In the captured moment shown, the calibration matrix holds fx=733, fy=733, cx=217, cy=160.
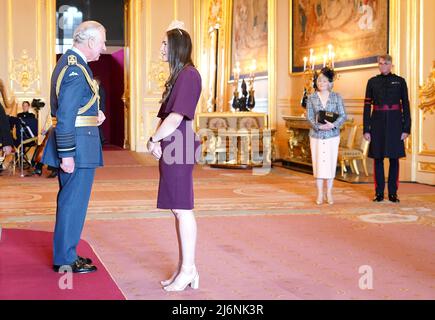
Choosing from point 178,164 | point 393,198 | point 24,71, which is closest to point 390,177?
point 393,198

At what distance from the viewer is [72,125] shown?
423cm

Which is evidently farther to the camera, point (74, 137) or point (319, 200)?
point (319, 200)

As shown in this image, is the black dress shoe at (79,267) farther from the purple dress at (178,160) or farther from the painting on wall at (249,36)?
the painting on wall at (249,36)

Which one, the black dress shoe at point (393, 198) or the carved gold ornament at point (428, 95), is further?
the carved gold ornament at point (428, 95)

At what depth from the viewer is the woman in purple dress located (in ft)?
12.9

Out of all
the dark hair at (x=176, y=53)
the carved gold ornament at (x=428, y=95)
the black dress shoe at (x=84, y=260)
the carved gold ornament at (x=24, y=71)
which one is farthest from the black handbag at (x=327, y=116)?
the carved gold ornament at (x=24, y=71)

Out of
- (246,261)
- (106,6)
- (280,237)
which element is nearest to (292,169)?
(280,237)

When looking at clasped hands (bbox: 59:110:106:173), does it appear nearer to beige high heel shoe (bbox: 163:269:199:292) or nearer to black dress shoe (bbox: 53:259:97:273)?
black dress shoe (bbox: 53:259:97:273)

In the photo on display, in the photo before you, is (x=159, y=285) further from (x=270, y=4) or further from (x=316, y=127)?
(x=270, y=4)

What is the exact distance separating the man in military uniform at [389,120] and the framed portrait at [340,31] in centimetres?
273

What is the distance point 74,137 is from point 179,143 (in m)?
0.69

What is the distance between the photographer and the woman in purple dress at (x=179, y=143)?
12.9 ft

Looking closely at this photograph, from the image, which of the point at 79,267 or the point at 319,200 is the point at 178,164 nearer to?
the point at 79,267

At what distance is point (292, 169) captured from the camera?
12.0 m
